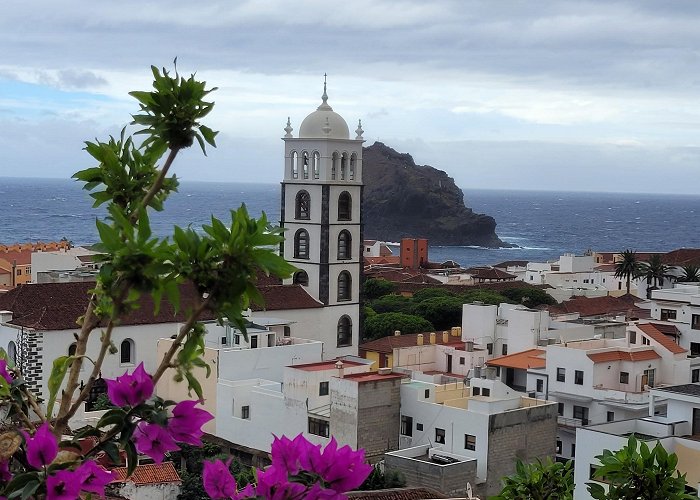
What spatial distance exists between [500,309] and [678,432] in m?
22.6

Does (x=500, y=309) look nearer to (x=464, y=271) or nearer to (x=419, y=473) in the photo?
(x=419, y=473)

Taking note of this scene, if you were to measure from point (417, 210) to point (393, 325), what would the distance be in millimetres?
132636

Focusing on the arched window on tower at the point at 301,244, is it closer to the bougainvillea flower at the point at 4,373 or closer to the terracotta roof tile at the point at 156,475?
the terracotta roof tile at the point at 156,475

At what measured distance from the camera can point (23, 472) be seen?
3396 millimetres

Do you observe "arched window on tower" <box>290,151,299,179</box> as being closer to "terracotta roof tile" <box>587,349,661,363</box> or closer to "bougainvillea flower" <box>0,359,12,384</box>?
"terracotta roof tile" <box>587,349,661,363</box>

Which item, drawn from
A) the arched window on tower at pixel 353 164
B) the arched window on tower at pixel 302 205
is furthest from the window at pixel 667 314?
the arched window on tower at pixel 302 205

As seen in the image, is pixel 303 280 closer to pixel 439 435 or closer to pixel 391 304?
pixel 439 435

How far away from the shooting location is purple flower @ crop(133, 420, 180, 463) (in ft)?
11.6

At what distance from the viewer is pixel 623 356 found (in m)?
35.7

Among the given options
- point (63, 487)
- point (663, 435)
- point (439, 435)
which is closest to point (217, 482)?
point (63, 487)

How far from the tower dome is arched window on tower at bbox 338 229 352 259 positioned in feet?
11.6

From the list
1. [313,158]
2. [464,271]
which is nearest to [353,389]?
[313,158]

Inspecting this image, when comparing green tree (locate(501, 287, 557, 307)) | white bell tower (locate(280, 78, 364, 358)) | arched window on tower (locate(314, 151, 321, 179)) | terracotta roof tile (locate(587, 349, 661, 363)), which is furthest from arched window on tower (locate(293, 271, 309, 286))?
green tree (locate(501, 287, 557, 307))

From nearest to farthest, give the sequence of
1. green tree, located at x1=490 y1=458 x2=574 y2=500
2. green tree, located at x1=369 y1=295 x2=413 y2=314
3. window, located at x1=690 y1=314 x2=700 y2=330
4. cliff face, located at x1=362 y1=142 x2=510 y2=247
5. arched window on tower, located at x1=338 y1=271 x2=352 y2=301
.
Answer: green tree, located at x1=490 y1=458 x2=574 y2=500
window, located at x1=690 y1=314 x2=700 y2=330
arched window on tower, located at x1=338 y1=271 x2=352 y2=301
green tree, located at x1=369 y1=295 x2=413 y2=314
cliff face, located at x1=362 y1=142 x2=510 y2=247
